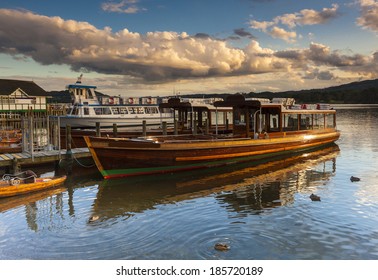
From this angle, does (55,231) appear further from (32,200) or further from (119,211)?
(32,200)

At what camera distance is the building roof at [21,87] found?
→ 5756 cm

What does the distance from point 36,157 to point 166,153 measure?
717cm

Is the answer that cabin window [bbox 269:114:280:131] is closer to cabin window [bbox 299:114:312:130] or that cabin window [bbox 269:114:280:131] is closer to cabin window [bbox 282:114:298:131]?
cabin window [bbox 282:114:298:131]

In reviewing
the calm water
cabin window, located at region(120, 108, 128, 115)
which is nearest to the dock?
the calm water

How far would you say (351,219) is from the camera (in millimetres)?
11867

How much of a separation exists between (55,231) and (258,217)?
6755mm

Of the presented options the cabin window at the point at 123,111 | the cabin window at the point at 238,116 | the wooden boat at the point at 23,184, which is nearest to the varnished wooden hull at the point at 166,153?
the cabin window at the point at 238,116

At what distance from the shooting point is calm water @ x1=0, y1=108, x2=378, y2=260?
952cm

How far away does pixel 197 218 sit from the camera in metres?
12.2

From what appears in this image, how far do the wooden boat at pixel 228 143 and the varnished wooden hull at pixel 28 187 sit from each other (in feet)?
7.82

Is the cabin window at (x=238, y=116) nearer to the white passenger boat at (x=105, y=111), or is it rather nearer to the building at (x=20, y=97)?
the white passenger boat at (x=105, y=111)

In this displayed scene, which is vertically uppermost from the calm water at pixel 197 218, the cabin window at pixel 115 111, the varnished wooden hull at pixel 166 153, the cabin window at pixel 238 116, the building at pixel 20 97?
the building at pixel 20 97

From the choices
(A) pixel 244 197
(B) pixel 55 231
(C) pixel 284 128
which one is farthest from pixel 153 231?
(C) pixel 284 128

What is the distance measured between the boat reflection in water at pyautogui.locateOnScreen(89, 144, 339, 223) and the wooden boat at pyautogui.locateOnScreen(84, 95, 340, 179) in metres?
0.65
